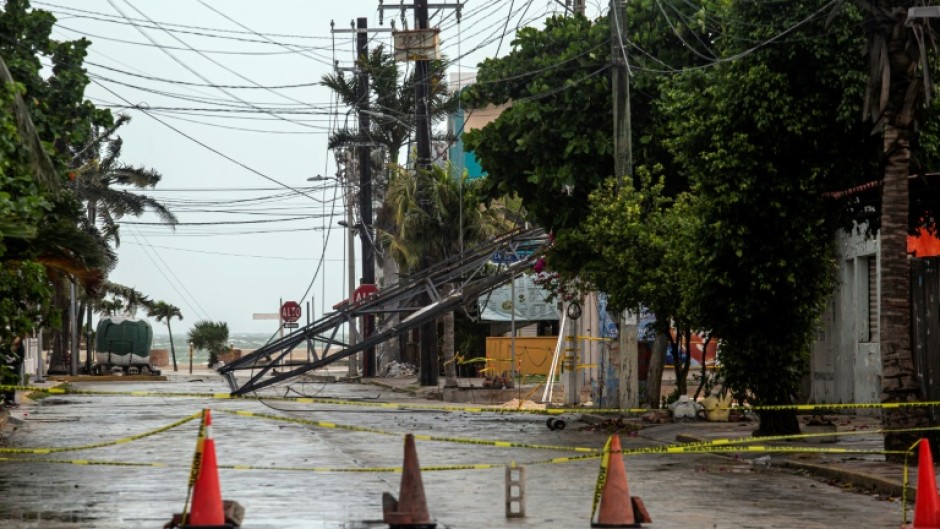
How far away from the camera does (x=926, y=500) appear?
12.5 m

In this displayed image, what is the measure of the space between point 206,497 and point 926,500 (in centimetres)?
589

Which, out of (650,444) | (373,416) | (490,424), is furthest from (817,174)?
(373,416)

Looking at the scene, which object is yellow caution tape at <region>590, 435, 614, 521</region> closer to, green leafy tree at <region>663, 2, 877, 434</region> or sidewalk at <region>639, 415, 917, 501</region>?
sidewalk at <region>639, 415, 917, 501</region>

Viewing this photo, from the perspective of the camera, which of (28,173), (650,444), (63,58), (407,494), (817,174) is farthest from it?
(63,58)

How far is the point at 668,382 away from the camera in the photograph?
46.9m

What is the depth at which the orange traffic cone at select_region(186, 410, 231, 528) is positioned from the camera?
40.9 feet

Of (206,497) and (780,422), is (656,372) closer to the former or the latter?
(780,422)

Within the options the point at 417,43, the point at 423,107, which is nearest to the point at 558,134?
the point at 423,107

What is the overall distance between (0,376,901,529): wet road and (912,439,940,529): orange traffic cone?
107cm

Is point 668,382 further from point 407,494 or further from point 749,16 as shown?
point 407,494

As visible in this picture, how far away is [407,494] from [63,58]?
708 inches

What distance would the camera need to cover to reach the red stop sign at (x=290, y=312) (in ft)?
211

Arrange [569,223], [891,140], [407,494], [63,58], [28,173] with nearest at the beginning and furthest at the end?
[407,494] → [891,140] → [28,173] → [63,58] → [569,223]

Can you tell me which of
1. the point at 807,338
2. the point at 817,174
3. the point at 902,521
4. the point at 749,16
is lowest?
the point at 902,521
